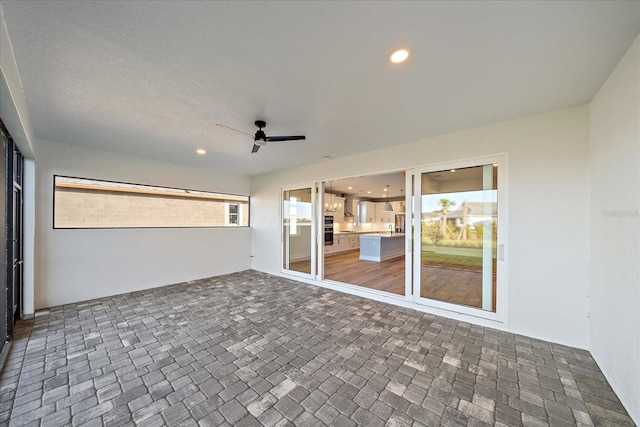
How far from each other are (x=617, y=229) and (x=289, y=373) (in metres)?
3.06

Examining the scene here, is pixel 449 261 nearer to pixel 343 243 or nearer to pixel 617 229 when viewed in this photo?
pixel 617 229

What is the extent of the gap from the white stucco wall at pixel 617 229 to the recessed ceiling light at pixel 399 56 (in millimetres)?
1564

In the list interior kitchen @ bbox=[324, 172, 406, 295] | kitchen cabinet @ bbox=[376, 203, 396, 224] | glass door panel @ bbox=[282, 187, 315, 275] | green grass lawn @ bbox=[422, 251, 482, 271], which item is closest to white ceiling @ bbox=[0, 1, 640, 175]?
green grass lawn @ bbox=[422, 251, 482, 271]

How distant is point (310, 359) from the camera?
2.34m

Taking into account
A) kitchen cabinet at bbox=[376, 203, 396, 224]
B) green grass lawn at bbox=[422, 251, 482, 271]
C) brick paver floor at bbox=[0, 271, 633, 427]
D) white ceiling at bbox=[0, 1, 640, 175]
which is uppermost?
white ceiling at bbox=[0, 1, 640, 175]

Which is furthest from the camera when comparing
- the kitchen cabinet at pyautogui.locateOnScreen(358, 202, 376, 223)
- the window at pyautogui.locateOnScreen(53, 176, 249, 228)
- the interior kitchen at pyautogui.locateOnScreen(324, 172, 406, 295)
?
the kitchen cabinet at pyautogui.locateOnScreen(358, 202, 376, 223)

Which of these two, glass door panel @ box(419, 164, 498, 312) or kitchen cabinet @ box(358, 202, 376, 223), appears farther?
kitchen cabinet @ box(358, 202, 376, 223)

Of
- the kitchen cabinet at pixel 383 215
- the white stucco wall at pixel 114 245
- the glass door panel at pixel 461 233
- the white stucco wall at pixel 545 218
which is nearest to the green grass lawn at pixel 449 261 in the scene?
the glass door panel at pixel 461 233

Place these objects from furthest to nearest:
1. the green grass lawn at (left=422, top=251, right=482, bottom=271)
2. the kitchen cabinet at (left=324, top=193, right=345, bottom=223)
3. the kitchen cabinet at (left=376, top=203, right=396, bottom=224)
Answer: the kitchen cabinet at (left=376, top=203, right=396, bottom=224) < the kitchen cabinet at (left=324, top=193, right=345, bottom=223) < the green grass lawn at (left=422, top=251, right=482, bottom=271)

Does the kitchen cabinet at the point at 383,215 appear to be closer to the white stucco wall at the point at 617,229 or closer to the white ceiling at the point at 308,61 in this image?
the white ceiling at the point at 308,61

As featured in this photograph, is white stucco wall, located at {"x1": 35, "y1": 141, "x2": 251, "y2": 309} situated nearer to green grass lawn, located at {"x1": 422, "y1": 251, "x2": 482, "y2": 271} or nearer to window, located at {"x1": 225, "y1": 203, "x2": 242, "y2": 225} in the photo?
window, located at {"x1": 225, "y1": 203, "x2": 242, "y2": 225}

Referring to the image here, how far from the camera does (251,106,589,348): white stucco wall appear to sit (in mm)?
2541

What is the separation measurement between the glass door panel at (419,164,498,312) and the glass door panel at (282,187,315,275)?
241cm

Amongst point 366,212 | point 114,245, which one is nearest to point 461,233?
point 114,245
